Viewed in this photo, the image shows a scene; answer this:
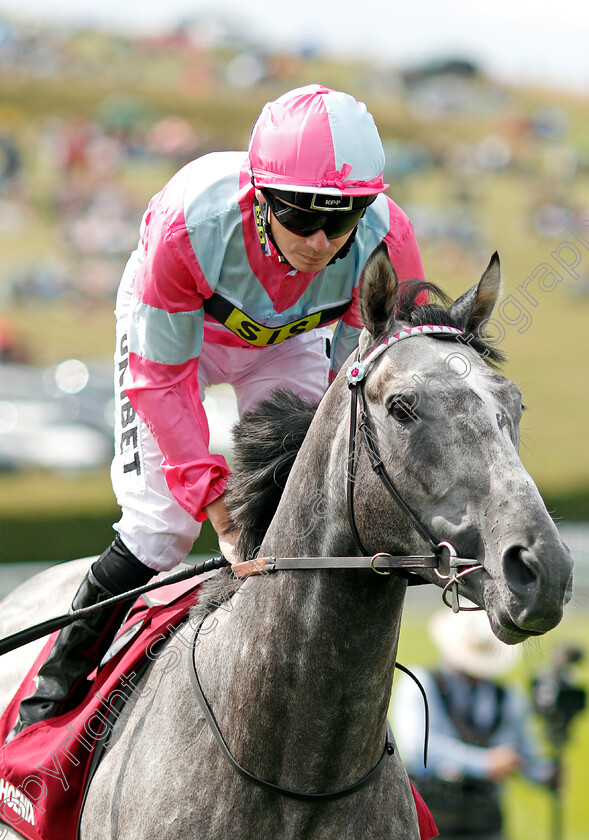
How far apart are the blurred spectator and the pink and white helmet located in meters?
3.41

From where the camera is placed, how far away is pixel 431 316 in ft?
8.05

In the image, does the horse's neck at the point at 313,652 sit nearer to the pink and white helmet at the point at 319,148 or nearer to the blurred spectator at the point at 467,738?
the pink and white helmet at the point at 319,148

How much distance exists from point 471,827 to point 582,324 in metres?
15.3

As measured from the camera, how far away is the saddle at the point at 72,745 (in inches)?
117

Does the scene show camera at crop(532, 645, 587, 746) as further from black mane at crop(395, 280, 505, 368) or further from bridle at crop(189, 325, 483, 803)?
black mane at crop(395, 280, 505, 368)

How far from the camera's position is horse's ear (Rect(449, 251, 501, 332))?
2.52m

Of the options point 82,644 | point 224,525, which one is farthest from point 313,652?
point 82,644

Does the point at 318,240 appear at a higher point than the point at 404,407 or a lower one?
higher

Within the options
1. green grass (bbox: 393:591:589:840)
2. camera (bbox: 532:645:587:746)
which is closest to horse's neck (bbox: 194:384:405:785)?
camera (bbox: 532:645:587:746)

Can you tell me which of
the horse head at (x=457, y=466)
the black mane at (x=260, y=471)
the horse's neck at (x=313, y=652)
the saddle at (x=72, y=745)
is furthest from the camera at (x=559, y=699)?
the horse head at (x=457, y=466)

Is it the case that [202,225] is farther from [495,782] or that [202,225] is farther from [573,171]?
[573,171]

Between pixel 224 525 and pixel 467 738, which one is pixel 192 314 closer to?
pixel 224 525

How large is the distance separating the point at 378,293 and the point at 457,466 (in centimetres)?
48

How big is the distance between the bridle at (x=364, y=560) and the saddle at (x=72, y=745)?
314mm
